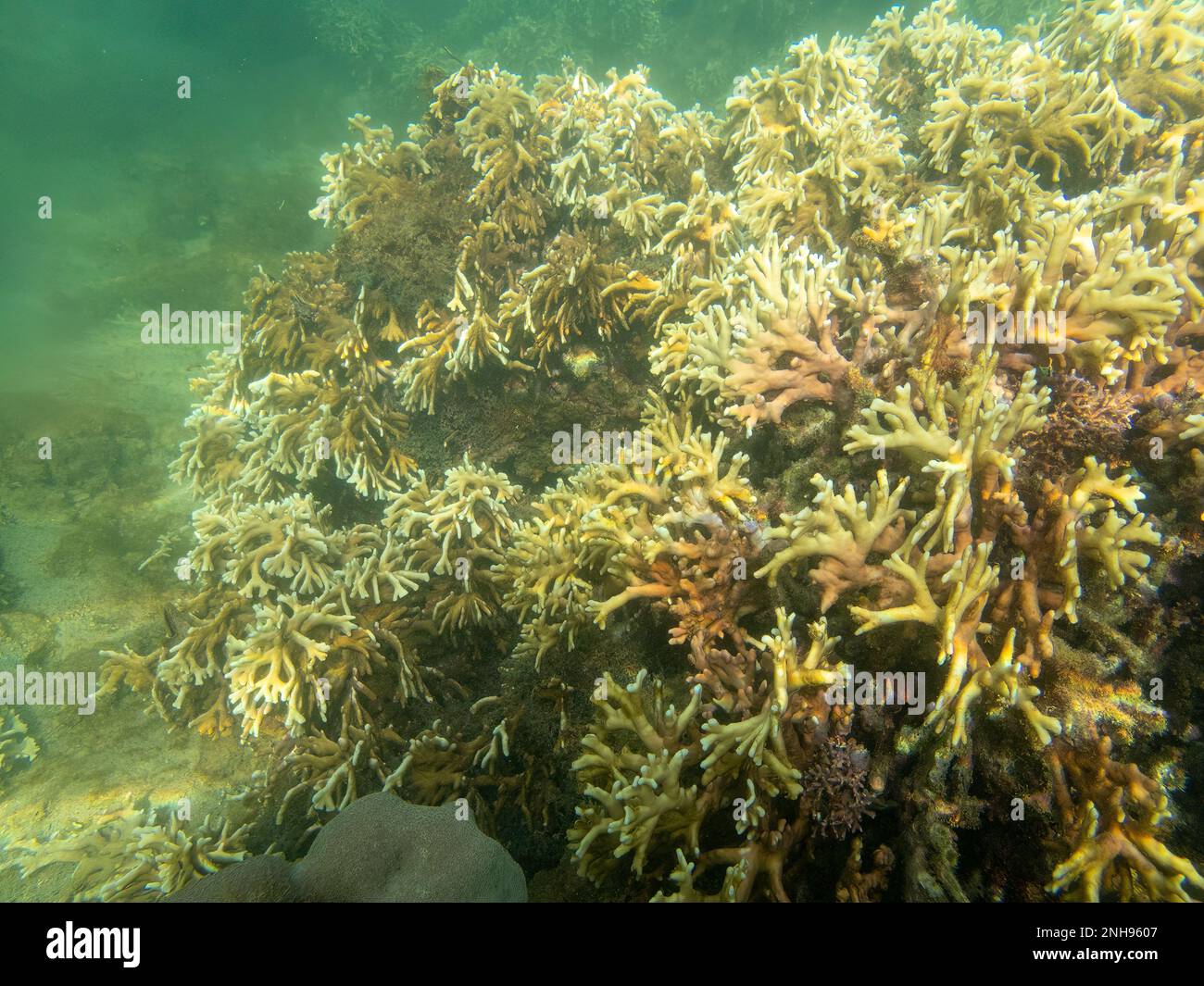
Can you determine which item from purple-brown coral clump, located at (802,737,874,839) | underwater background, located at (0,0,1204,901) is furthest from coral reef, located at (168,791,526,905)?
purple-brown coral clump, located at (802,737,874,839)

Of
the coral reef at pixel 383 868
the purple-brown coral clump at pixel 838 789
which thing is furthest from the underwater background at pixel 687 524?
the coral reef at pixel 383 868

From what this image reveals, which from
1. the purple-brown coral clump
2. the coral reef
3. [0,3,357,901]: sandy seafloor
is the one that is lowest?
the coral reef

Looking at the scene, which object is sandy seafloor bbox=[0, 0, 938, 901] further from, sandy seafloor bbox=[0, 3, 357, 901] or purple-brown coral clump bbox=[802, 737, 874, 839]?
purple-brown coral clump bbox=[802, 737, 874, 839]

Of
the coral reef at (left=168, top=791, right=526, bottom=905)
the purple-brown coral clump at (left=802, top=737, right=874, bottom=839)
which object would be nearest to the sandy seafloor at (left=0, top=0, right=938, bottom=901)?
the coral reef at (left=168, top=791, right=526, bottom=905)

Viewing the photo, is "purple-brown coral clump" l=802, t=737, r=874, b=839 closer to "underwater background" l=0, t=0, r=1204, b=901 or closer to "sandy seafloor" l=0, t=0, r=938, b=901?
"underwater background" l=0, t=0, r=1204, b=901

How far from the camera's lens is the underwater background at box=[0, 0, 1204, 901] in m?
2.46

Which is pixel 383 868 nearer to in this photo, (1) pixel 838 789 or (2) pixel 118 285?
(1) pixel 838 789

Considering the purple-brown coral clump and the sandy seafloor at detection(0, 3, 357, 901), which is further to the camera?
the sandy seafloor at detection(0, 3, 357, 901)

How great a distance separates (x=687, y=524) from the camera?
3.20 meters

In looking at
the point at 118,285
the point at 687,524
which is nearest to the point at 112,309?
the point at 118,285

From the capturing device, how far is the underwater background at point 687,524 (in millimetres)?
2463

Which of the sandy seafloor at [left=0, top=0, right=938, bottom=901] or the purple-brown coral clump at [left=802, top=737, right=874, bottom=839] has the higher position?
the sandy seafloor at [left=0, top=0, right=938, bottom=901]

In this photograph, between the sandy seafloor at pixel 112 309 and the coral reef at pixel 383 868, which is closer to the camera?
the coral reef at pixel 383 868

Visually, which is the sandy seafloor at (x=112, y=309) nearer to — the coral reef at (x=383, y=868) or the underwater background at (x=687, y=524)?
the underwater background at (x=687, y=524)
